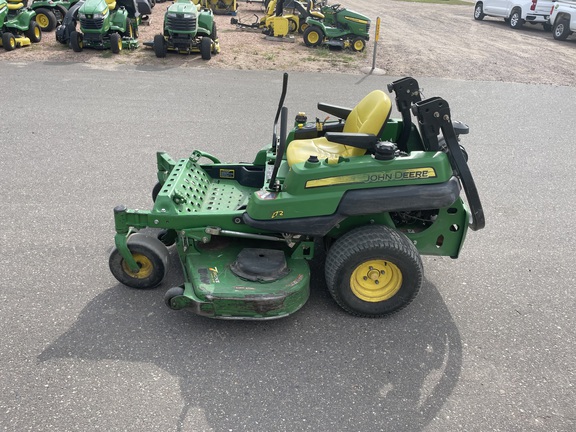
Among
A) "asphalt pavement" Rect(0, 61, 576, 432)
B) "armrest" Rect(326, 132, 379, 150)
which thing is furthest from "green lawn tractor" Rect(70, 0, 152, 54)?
"armrest" Rect(326, 132, 379, 150)

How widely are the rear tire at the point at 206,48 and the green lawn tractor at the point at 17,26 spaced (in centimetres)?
378

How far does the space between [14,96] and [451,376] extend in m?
7.53

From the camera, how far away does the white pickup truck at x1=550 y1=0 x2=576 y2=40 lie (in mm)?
16266

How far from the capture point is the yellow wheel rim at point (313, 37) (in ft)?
43.2

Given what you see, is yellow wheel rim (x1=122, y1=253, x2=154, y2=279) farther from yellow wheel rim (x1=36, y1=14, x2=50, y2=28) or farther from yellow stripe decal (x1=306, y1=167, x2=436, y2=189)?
yellow wheel rim (x1=36, y1=14, x2=50, y2=28)

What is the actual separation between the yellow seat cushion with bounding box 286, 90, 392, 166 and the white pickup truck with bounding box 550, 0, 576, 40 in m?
15.5

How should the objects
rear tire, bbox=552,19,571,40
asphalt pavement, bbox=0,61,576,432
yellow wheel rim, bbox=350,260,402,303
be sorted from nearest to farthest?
asphalt pavement, bbox=0,61,576,432, yellow wheel rim, bbox=350,260,402,303, rear tire, bbox=552,19,571,40

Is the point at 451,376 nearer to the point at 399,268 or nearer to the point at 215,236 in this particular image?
the point at 399,268

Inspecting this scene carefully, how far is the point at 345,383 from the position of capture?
3000mm

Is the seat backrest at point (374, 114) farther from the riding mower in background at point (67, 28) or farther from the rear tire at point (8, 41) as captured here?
the rear tire at point (8, 41)

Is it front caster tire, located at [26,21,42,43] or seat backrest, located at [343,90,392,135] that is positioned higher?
seat backrest, located at [343,90,392,135]

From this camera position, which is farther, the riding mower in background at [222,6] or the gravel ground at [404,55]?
the riding mower in background at [222,6]

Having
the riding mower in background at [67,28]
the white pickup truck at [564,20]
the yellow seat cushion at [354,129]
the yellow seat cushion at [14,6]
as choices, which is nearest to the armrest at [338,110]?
the yellow seat cushion at [354,129]

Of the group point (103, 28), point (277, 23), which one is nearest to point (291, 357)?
point (103, 28)
